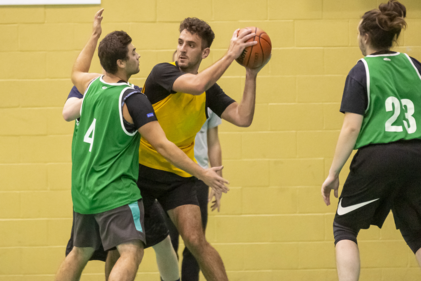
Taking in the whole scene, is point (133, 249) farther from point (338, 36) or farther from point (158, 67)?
point (338, 36)

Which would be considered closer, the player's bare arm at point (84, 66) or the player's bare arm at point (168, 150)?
the player's bare arm at point (168, 150)

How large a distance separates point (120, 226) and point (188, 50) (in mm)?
1250

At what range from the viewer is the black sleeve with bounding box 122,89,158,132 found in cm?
253

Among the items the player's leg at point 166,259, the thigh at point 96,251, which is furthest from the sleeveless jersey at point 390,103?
the thigh at point 96,251

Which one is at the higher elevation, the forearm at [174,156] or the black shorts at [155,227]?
the forearm at [174,156]

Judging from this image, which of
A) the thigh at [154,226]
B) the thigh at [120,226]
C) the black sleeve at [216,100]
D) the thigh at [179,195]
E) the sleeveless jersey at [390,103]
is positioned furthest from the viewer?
the black sleeve at [216,100]

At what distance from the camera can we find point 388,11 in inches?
104

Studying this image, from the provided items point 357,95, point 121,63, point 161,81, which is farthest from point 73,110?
point 357,95

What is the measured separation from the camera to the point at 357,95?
2613 millimetres

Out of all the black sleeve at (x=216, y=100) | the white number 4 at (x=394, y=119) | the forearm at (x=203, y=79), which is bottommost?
the white number 4 at (x=394, y=119)

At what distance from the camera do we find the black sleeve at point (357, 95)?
2609 mm

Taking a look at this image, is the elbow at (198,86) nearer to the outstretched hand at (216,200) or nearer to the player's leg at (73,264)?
the outstretched hand at (216,200)

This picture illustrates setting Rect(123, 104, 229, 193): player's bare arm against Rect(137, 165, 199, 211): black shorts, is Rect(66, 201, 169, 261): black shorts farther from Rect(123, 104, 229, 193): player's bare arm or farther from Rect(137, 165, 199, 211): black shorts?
Rect(123, 104, 229, 193): player's bare arm

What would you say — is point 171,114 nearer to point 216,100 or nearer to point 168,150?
point 216,100
